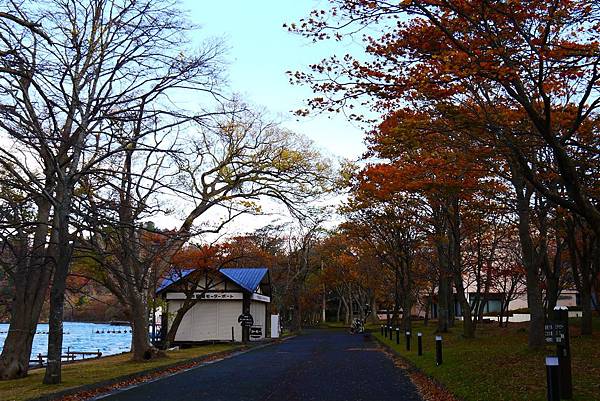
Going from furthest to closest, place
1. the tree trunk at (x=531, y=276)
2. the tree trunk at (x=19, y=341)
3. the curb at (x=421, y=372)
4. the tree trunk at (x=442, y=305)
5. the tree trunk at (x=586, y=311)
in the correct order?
the tree trunk at (x=442, y=305), the tree trunk at (x=586, y=311), the tree trunk at (x=19, y=341), the tree trunk at (x=531, y=276), the curb at (x=421, y=372)

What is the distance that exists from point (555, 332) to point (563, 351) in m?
0.27

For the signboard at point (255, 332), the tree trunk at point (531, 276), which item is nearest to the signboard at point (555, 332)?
the tree trunk at point (531, 276)

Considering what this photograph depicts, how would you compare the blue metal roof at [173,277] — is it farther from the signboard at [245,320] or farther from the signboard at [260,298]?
the signboard at [260,298]

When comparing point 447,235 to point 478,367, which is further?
point 447,235

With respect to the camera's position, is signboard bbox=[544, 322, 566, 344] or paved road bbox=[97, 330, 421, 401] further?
paved road bbox=[97, 330, 421, 401]

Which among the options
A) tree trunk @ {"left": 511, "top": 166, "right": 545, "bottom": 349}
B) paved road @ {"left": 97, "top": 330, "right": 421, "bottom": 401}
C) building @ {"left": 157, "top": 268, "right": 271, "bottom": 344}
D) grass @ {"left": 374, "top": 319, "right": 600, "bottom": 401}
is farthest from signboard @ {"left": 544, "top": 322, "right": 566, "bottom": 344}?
building @ {"left": 157, "top": 268, "right": 271, "bottom": 344}

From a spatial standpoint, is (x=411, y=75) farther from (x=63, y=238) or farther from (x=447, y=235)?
(x=447, y=235)

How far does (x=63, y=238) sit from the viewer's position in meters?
13.8

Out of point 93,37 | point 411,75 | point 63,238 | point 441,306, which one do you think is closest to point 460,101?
point 411,75

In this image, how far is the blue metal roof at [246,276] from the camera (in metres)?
38.3

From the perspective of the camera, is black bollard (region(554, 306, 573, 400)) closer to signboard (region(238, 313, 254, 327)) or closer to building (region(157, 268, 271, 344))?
signboard (region(238, 313, 254, 327))

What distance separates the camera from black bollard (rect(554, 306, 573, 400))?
8758mm

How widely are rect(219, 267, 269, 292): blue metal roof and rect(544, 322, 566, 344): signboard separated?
29.6 meters

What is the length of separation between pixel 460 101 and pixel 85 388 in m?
9.53
